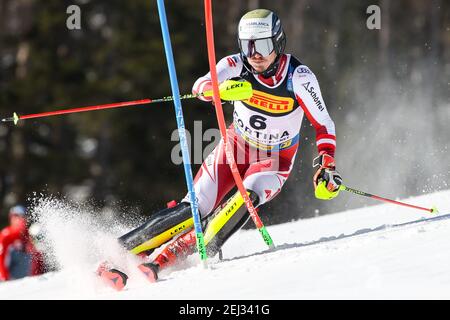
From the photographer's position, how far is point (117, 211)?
19.5 meters

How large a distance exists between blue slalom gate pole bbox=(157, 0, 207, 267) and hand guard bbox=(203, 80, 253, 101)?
1.03 feet

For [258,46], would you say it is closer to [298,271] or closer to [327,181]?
[327,181]

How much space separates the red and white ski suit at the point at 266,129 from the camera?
5.72 meters

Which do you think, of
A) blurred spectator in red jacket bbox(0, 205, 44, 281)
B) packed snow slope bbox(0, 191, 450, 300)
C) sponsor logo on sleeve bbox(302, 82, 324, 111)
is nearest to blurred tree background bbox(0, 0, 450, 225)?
blurred spectator in red jacket bbox(0, 205, 44, 281)

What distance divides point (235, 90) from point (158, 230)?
1165 millimetres

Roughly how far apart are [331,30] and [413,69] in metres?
3.56

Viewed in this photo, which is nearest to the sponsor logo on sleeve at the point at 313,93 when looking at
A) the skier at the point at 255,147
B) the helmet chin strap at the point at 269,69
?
the skier at the point at 255,147

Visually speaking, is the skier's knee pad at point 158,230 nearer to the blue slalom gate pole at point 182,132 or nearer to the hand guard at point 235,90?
the blue slalom gate pole at point 182,132

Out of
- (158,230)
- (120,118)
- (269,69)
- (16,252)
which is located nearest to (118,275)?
(158,230)

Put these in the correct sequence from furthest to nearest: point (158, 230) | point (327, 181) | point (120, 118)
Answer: point (120, 118)
point (158, 230)
point (327, 181)

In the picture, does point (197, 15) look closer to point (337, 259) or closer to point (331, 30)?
point (331, 30)

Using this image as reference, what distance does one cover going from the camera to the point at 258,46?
5602 millimetres

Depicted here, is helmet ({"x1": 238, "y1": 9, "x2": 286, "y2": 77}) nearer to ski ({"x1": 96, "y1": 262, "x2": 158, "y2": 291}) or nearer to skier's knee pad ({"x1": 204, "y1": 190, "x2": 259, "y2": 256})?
skier's knee pad ({"x1": 204, "y1": 190, "x2": 259, "y2": 256})

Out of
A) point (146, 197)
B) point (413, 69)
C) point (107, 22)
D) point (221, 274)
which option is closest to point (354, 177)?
point (146, 197)
